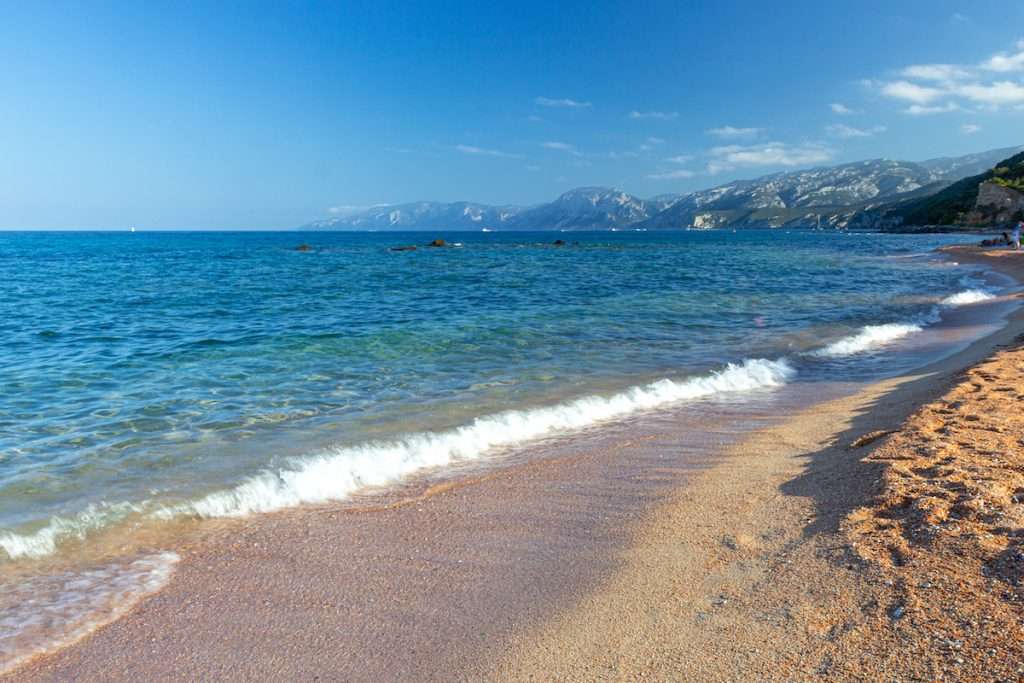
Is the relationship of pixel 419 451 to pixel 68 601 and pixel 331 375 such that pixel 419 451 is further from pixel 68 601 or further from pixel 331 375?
pixel 331 375

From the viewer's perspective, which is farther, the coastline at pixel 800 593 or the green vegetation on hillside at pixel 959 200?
the green vegetation on hillside at pixel 959 200

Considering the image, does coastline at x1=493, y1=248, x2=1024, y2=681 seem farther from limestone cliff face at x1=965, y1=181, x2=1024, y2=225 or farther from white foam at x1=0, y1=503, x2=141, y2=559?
limestone cliff face at x1=965, y1=181, x2=1024, y2=225

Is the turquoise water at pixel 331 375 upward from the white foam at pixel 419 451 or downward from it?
upward

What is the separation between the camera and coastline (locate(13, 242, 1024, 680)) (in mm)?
3775

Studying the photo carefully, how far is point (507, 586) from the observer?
15.4 feet

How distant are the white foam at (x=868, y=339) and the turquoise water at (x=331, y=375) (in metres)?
0.11

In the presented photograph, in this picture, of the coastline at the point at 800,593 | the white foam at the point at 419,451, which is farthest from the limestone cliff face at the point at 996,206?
the coastline at the point at 800,593

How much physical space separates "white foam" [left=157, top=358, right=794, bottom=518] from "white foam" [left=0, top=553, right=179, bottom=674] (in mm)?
Answer: 1096

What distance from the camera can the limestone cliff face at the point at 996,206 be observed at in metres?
92.6

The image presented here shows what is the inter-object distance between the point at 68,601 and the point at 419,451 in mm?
4128

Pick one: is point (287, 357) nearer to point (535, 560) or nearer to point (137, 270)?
point (535, 560)

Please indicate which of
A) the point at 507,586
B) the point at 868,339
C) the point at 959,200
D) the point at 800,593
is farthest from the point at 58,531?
the point at 959,200

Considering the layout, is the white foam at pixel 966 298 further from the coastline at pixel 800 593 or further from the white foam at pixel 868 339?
the coastline at pixel 800 593

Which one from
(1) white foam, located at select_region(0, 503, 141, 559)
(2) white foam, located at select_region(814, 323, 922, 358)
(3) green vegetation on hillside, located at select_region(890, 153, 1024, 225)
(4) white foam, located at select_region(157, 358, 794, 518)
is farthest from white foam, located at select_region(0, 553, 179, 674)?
(3) green vegetation on hillside, located at select_region(890, 153, 1024, 225)
